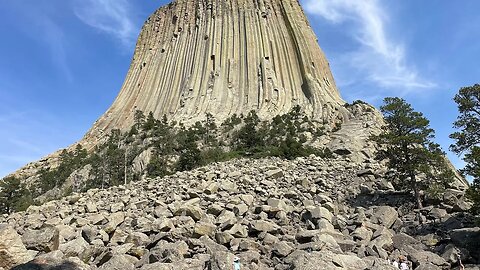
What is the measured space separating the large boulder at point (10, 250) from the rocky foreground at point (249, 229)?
17 millimetres

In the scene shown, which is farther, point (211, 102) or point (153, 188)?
point (211, 102)

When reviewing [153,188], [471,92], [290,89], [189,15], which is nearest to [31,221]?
[153,188]

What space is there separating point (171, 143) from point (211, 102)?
1373 centimetres

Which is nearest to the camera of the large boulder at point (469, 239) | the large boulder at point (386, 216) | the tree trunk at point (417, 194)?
the large boulder at point (469, 239)

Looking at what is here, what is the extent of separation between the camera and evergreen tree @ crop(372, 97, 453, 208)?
15.2 meters

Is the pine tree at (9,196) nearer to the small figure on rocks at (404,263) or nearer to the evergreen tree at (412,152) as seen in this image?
the evergreen tree at (412,152)

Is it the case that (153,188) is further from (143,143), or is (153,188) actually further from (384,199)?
(143,143)

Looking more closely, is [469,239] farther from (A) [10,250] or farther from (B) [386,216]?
(A) [10,250]

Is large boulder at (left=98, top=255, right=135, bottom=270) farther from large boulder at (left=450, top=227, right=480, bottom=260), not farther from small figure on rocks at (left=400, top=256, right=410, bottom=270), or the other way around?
large boulder at (left=450, top=227, right=480, bottom=260)

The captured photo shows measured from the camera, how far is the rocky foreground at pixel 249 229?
8078 millimetres

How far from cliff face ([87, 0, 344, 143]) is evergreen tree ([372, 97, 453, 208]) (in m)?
28.1

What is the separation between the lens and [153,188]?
703 inches

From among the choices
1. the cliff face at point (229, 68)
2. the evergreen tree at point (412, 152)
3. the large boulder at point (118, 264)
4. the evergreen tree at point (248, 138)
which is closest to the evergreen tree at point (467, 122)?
the evergreen tree at point (412, 152)

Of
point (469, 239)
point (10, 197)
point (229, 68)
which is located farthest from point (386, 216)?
point (229, 68)
